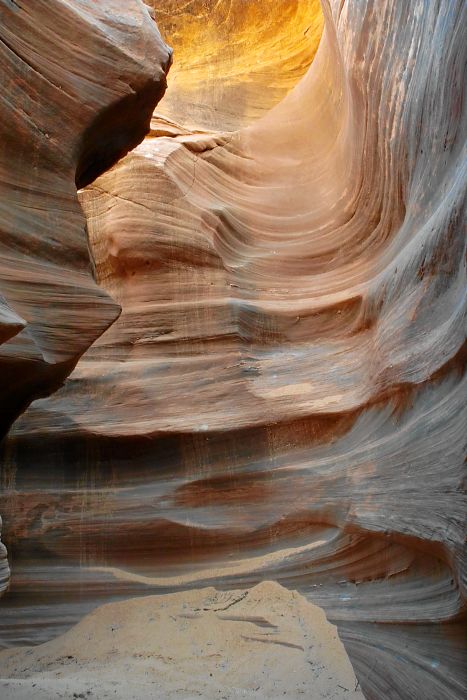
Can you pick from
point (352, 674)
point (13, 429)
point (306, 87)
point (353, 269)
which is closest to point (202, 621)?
point (352, 674)

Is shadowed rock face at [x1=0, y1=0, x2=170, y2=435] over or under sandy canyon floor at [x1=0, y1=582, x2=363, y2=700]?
over

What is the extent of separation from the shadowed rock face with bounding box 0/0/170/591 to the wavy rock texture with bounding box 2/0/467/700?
108 cm

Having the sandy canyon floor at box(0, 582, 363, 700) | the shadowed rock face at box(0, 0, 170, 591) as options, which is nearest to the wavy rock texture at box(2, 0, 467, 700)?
the sandy canyon floor at box(0, 582, 363, 700)

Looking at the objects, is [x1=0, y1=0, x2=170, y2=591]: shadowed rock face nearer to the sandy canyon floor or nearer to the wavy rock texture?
the wavy rock texture

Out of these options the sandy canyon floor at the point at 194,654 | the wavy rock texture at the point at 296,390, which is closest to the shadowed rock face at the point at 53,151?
the wavy rock texture at the point at 296,390

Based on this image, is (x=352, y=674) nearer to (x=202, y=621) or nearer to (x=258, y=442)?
(x=202, y=621)

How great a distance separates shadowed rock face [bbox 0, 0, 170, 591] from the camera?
4.03 metres

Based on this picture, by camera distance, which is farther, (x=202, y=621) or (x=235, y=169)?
(x=235, y=169)

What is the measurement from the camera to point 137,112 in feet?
15.2

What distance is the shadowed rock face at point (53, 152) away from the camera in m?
4.03

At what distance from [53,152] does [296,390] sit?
214 cm

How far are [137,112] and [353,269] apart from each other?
193 cm

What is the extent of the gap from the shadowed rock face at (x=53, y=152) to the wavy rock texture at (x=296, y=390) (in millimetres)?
1080

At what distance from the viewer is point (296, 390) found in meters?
5.31
